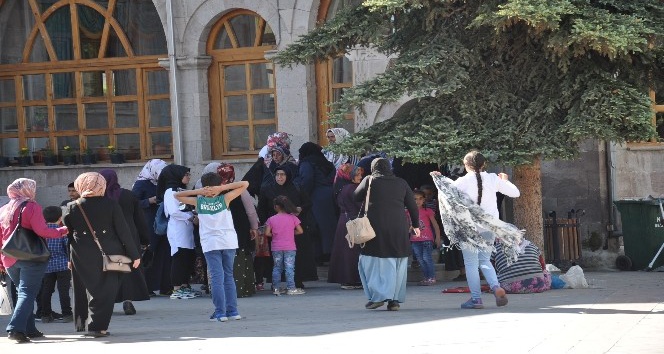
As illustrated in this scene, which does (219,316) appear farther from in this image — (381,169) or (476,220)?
(476,220)

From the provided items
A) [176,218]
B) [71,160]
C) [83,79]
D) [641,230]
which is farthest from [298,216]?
[83,79]

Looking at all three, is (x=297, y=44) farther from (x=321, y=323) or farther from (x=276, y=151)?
(x=321, y=323)

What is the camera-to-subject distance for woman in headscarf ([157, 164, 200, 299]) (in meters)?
17.2

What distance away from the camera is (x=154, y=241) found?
17734mm

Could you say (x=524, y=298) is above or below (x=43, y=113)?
below

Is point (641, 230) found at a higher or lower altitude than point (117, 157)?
lower

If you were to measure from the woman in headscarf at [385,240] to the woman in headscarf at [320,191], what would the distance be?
14.3 ft

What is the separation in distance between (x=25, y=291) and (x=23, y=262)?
0.90ft

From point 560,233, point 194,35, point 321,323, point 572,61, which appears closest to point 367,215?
point 321,323

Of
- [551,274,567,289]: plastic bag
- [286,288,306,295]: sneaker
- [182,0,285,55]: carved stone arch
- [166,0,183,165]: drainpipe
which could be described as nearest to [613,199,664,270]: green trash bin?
[551,274,567,289]: plastic bag

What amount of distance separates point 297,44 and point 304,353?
680 centimetres

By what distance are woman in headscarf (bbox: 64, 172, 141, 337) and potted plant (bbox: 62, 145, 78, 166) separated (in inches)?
483

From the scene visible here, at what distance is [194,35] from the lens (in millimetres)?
23844

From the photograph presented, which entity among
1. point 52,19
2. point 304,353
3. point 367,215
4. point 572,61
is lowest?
point 304,353
